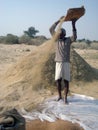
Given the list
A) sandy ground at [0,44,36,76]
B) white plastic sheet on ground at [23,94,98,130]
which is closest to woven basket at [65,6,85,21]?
white plastic sheet on ground at [23,94,98,130]

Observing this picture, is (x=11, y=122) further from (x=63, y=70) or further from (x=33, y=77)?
(x=33, y=77)

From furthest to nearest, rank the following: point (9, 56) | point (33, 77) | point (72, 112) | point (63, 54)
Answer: point (9, 56) < point (33, 77) < point (63, 54) < point (72, 112)

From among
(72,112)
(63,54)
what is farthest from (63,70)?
(72,112)

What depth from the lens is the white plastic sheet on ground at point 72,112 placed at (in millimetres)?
6457

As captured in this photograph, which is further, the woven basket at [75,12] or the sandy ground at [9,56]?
the sandy ground at [9,56]

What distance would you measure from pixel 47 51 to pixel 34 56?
1.37 ft

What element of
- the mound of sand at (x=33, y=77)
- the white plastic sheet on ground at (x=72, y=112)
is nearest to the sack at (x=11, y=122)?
the white plastic sheet on ground at (x=72, y=112)

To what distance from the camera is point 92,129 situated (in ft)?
20.1

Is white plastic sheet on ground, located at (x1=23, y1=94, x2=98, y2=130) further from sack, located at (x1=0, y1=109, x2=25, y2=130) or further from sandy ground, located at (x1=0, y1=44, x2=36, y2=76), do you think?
sandy ground, located at (x1=0, y1=44, x2=36, y2=76)

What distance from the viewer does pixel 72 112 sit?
692cm

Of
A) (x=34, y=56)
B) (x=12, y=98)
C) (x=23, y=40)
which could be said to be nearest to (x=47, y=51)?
(x=34, y=56)

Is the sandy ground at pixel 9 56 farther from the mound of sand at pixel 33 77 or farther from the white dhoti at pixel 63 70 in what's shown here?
the white dhoti at pixel 63 70

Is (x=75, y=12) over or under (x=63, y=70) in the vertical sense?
over

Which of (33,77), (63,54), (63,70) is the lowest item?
(33,77)
